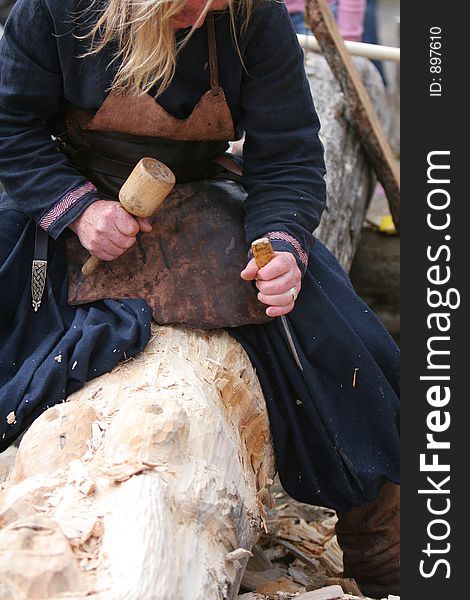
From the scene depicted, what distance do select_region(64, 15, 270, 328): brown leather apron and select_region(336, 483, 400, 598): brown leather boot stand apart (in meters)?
0.67

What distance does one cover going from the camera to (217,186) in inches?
93.1

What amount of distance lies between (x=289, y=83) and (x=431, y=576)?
1172 millimetres

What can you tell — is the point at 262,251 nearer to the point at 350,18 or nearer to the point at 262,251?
the point at 262,251

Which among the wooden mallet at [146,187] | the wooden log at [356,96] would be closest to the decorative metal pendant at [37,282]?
the wooden mallet at [146,187]

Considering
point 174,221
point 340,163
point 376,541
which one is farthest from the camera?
point 340,163

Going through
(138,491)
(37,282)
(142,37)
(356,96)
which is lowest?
(138,491)

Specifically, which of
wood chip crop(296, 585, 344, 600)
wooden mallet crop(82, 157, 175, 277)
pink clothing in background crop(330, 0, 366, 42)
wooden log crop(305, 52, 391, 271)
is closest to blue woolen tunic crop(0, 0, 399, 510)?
wooden mallet crop(82, 157, 175, 277)

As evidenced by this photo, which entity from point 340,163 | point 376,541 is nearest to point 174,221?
point 376,541

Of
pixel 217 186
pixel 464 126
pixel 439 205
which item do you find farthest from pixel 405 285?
pixel 217 186

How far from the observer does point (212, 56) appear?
2160 mm

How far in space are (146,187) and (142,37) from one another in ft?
1.04

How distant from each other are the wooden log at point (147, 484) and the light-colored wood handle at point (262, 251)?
237mm

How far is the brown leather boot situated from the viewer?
2.53 metres

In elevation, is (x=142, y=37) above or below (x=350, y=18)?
below
